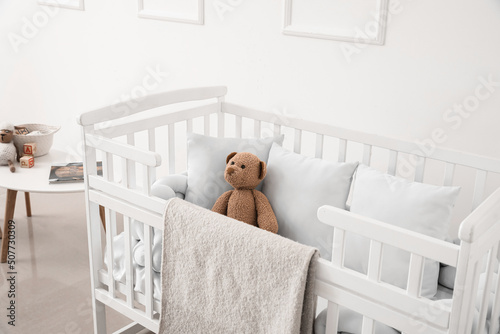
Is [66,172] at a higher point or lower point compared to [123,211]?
lower

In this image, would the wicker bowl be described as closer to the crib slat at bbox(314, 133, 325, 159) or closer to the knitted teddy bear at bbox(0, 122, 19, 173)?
the knitted teddy bear at bbox(0, 122, 19, 173)

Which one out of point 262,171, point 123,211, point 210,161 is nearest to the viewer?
point 123,211

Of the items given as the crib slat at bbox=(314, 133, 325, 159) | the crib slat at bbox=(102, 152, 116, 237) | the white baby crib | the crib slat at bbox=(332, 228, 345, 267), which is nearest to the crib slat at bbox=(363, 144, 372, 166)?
the white baby crib

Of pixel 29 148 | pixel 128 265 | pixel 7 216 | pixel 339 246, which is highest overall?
pixel 339 246

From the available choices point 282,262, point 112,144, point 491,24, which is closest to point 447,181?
point 491,24

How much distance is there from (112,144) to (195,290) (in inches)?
19.8

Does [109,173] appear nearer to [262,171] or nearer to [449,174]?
[262,171]

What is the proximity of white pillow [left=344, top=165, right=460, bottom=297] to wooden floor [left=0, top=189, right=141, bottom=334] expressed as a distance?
1.05 m

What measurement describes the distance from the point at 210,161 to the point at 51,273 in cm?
101

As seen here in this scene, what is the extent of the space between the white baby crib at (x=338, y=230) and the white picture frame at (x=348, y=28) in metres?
0.41

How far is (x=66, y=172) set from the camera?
8.36 feet

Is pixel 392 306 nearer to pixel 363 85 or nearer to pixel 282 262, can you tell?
pixel 282 262

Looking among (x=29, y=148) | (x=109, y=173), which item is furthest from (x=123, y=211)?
(x=29, y=148)

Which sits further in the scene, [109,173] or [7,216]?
[7,216]
